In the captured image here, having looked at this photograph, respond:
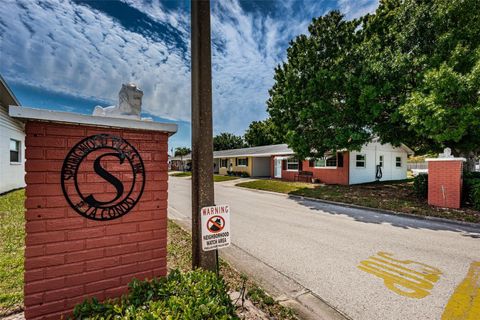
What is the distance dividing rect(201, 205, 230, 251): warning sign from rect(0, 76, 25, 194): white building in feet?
36.5

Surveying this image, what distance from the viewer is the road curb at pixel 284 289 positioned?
301cm

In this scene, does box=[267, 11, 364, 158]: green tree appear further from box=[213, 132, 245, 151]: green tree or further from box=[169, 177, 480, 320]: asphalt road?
box=[213, 132, 245, 151]: green tree

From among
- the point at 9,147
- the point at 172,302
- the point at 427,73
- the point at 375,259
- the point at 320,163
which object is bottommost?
the point at 375,259

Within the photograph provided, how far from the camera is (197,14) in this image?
263 centimetres

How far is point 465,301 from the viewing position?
3.28 metres

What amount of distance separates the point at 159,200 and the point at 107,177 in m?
0.60

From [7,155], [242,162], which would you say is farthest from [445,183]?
[242,162]

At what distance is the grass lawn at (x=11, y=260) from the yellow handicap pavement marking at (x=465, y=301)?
17.6 feet

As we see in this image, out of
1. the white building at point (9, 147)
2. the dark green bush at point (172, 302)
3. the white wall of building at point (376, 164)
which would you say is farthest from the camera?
the white wall of building at point (376, 164)

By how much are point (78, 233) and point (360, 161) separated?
20311 millimetres

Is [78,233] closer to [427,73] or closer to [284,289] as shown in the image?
[284,289]

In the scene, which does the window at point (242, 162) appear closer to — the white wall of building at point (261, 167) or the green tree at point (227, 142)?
the white wall of building at point (261, 167)

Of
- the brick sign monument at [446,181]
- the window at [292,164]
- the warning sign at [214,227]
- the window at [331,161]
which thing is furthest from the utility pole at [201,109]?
the window at [292,164]

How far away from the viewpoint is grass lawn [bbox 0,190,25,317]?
9.67 ft
